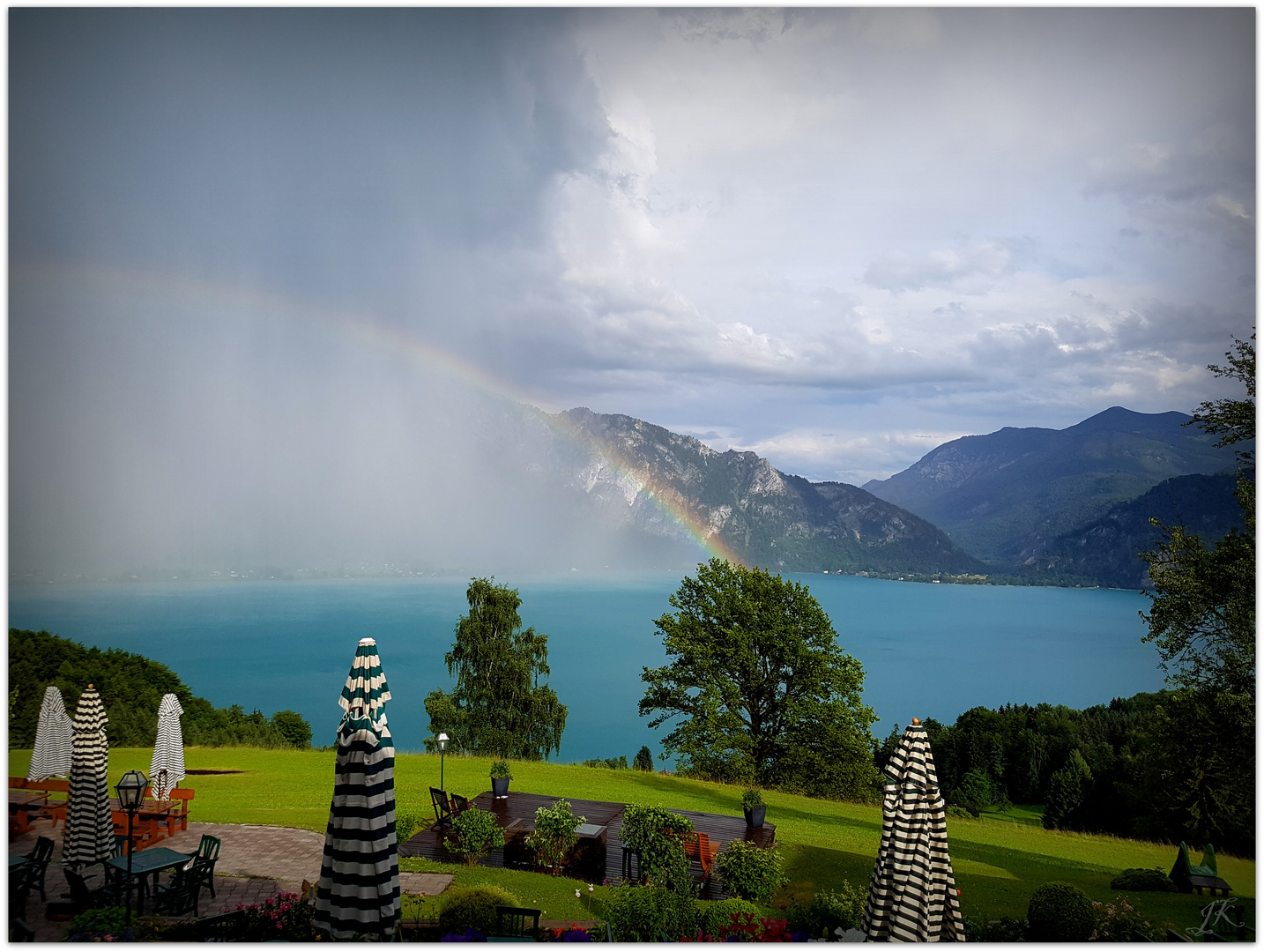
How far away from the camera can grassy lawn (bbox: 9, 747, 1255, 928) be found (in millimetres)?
7328

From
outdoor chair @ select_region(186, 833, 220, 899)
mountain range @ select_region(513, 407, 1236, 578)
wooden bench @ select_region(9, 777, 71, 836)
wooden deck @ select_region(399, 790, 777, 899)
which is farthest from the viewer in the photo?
mountain range @ select_region(513, 407, 1236, 578)

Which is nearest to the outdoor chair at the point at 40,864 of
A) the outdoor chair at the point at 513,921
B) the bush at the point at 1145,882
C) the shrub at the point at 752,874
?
the outdoor chair at the point at 513,921

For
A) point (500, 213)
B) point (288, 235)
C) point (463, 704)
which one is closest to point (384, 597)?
point (288, 235)

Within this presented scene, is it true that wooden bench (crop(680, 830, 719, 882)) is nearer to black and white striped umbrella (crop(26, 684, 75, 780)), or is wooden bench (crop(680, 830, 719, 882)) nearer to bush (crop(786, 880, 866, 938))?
bush (crop(786, 880, 866, 938))

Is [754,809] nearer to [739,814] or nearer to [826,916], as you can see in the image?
[739,814]

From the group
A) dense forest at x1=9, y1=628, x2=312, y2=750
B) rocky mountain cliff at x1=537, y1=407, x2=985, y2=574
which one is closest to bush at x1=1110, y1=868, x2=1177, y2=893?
dense forest at x1=9, y1=628, x2=312, y2=750

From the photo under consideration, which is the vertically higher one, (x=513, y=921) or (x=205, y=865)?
(x=205, y=865)

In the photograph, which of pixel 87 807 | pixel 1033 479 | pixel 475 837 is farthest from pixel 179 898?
pixel 1033 479

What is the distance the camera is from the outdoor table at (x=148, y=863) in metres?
6.11

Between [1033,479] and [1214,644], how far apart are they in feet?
217

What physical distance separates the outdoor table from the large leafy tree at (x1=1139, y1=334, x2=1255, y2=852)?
35.3ft

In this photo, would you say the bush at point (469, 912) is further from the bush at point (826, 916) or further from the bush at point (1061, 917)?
the bush at point (1061, 917)

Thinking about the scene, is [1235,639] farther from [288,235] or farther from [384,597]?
[384,597]

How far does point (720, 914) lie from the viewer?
608cm
